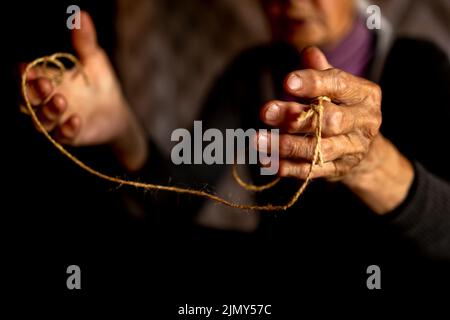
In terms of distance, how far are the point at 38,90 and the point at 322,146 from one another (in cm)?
40

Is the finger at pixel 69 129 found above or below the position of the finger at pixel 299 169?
above

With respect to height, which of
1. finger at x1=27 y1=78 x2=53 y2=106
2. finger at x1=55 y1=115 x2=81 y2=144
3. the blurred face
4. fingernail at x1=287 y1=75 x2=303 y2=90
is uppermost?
the blurred face

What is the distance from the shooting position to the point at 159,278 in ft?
3.29

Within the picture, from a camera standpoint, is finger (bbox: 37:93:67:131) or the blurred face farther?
the blurred face

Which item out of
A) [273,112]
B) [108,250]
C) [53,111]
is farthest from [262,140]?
[108,250]

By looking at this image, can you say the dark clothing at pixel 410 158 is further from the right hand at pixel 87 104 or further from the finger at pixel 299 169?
the finger at pixel 299 169

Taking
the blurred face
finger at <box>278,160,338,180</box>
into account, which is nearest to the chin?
the blurred face

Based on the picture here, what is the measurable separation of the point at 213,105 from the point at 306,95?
0.72 meters

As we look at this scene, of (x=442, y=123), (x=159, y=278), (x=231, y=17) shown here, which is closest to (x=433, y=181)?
(x=442, y=123)

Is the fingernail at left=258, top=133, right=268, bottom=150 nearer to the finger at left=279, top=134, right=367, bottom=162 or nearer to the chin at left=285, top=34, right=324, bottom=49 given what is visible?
the finger at left=279, top=134, right=367, bottom=162

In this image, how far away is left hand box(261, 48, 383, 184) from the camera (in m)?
0.43

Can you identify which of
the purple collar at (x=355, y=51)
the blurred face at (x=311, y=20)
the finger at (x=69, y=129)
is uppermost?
the blurred face at (x=311, y=20)

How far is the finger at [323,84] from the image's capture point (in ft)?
1.37

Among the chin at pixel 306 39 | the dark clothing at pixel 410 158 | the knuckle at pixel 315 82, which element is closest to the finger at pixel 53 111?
the dark clothing at pixel 410 158
